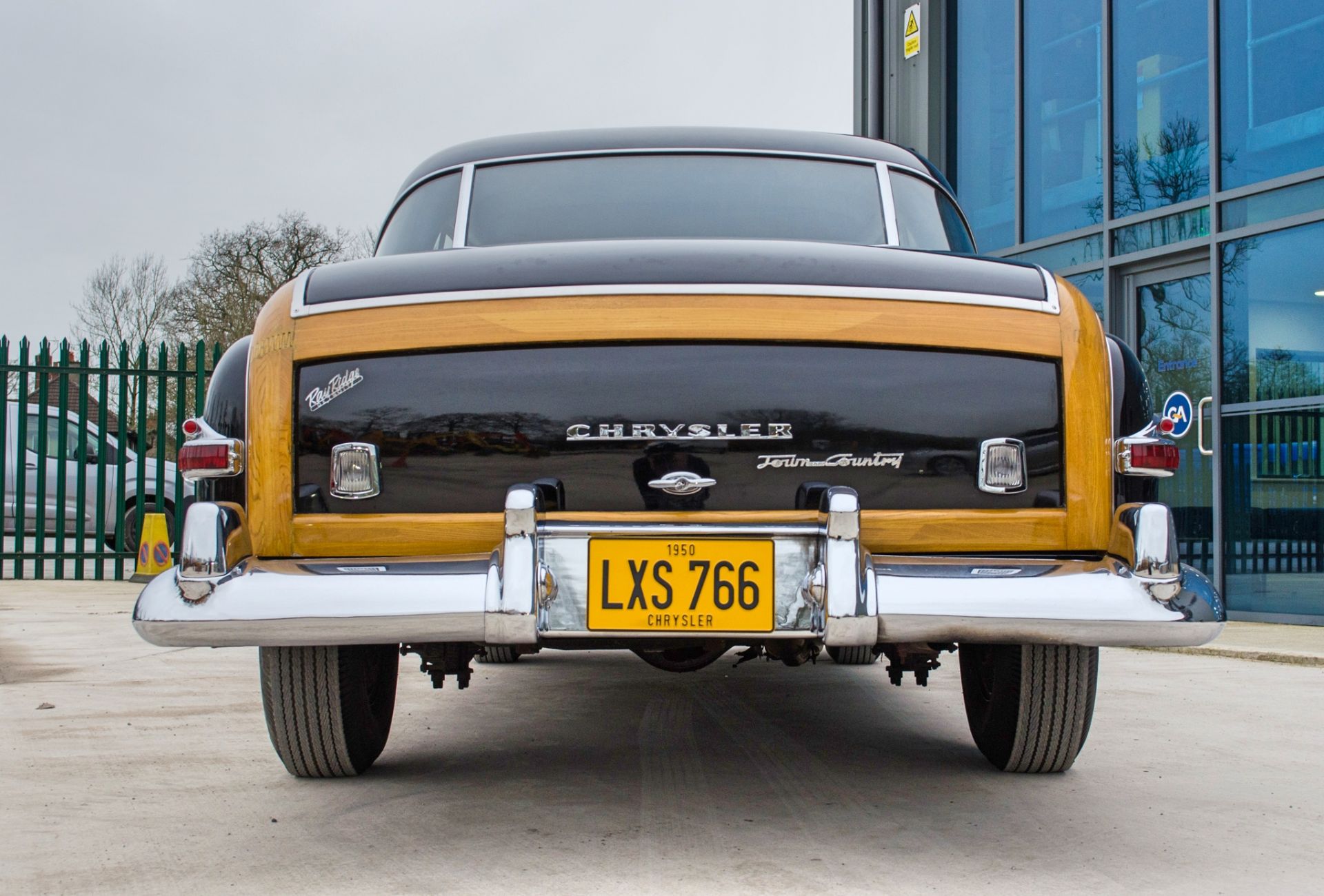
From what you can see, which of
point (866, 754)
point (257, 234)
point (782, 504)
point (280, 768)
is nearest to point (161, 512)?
point (280, 768)

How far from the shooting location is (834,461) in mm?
2688

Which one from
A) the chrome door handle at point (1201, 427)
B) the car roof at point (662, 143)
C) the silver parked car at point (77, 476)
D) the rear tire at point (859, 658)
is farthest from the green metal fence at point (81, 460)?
the chrome door handle at point (1201, 427)

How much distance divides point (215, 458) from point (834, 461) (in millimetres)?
1427

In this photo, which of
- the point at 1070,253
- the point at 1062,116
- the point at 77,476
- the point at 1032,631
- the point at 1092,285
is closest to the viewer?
the point at 1032,631

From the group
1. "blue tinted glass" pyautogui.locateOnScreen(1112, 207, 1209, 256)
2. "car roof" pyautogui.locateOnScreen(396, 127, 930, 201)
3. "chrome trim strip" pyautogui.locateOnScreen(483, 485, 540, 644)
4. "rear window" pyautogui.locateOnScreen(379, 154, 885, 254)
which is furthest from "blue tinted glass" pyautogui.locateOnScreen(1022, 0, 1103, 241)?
"chrome trim strip" pyautogui.locateOnScreen(483, 485, 540, 644)

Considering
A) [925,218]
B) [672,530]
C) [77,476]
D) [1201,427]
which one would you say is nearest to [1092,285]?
[1201,427]

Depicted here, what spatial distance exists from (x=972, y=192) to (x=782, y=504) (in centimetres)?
1056

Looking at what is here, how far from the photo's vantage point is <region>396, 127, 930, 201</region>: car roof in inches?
149

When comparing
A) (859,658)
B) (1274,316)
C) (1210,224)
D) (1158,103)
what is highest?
(1158,103)

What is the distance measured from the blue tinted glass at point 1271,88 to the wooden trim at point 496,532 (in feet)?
23.8

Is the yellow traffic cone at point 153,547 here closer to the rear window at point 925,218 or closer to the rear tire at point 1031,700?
the rear window at point 925,218

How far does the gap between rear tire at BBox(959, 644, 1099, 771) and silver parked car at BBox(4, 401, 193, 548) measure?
876cm

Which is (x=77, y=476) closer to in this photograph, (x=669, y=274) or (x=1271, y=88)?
(x=669, y=274)

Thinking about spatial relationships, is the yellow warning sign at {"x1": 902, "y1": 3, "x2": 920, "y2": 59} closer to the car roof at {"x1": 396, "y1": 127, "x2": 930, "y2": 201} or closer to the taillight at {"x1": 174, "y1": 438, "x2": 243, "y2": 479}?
the car roof at {"x1": 396, "y1": 127, "x2": 930, "y2": 201}
